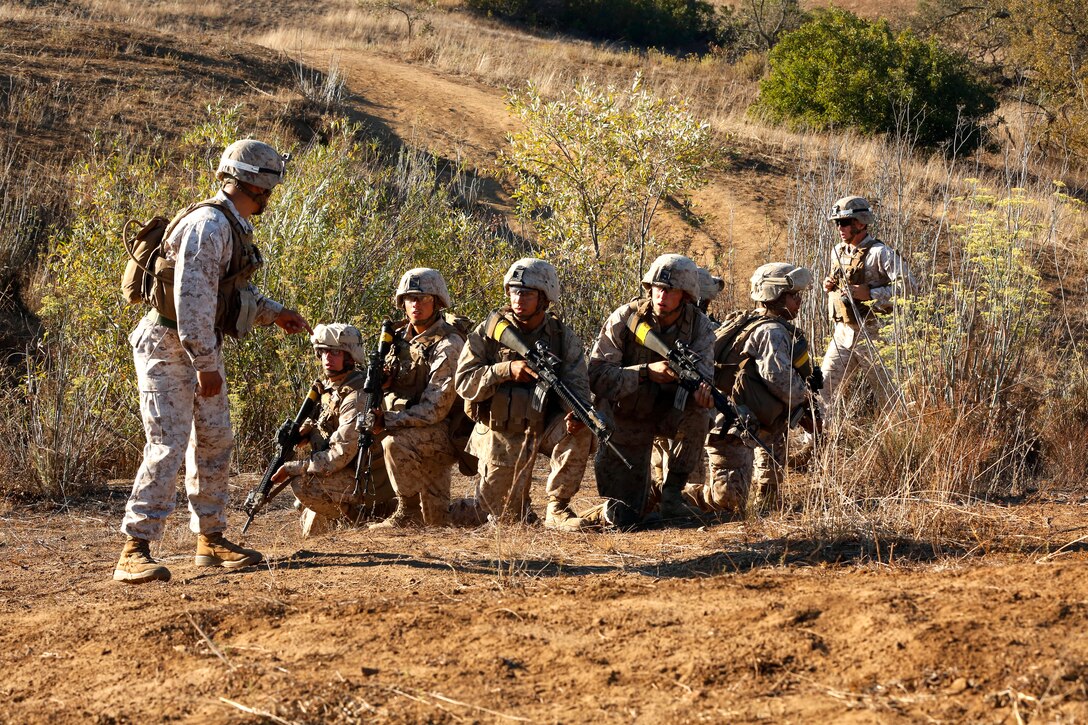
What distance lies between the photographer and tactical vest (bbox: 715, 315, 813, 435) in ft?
21.7

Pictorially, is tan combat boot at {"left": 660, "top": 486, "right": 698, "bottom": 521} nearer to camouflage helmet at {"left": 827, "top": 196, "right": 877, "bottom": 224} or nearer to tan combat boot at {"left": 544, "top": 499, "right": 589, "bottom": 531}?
tan combat boot at {"left": 544, "top": 499, "right": 589, "bottom": 531}

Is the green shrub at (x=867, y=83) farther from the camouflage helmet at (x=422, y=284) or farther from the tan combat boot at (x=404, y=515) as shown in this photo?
the tan combat boot at (x=404, y=515)

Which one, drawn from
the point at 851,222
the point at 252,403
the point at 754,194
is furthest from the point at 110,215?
the point at 754,194

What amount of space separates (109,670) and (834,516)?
3008mm

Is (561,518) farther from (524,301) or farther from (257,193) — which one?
(257,193)

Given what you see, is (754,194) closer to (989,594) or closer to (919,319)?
(919,319)

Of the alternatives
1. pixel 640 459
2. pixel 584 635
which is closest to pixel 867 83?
pixel 640 459

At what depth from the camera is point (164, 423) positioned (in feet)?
15.9

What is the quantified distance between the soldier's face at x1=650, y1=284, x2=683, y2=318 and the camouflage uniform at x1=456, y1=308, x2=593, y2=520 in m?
0.49

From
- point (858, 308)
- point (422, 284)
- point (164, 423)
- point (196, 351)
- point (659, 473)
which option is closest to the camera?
point (196, 351)

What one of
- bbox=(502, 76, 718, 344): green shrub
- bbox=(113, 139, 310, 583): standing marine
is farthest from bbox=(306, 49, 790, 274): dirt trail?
bbox=(113, 139, 310, 583): standing marine

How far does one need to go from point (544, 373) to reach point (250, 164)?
1.85 meters

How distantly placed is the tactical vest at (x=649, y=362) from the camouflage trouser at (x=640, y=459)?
0.09 meters

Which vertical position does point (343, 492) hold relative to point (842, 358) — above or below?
below
